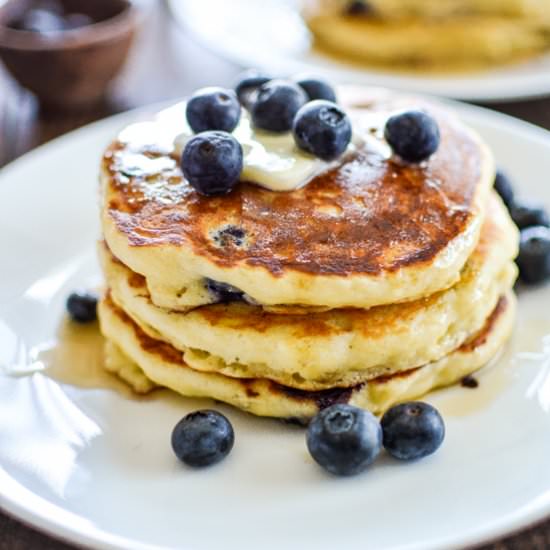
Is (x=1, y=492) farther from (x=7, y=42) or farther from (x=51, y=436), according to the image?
(x=7, y=42)

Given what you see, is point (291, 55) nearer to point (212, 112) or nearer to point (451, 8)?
point (451, 8)

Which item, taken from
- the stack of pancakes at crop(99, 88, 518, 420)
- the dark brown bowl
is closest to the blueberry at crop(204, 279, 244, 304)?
the stack of pancakes at crop(99, 88, 518, 420)

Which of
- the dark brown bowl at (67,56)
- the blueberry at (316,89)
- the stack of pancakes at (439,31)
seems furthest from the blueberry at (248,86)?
the stack of pancakes at (439,31)

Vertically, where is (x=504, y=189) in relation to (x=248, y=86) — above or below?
below

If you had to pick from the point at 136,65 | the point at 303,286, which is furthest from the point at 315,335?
the point at 136,65

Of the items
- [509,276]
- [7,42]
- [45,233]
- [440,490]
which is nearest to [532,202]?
[509,276]

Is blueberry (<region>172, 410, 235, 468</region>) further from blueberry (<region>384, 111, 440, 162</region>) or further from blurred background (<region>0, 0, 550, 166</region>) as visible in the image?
blurred background (<region>0, 0, 550, 166</region>)
